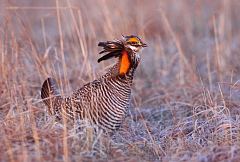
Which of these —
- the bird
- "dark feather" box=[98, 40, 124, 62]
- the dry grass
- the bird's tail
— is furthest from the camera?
"dark feather" box=[98, 40, 124, 62]

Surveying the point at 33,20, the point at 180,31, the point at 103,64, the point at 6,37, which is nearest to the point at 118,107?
the point at 6,37

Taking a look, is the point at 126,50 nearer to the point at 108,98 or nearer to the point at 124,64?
the point at 124,64

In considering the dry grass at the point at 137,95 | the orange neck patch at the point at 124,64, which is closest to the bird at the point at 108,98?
the orange neck patch at the point at 124,64

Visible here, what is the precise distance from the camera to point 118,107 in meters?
4.93

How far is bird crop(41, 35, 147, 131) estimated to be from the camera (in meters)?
4.90

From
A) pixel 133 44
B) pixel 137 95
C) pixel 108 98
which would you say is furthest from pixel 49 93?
pixel 137 95

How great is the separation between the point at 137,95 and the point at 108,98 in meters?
1.86

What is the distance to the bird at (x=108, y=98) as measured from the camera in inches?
193

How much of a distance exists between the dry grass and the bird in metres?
0.14

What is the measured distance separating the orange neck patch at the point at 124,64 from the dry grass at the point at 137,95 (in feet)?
1.49

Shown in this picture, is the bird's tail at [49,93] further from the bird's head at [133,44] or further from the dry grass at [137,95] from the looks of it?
the bird's head at [133,44]

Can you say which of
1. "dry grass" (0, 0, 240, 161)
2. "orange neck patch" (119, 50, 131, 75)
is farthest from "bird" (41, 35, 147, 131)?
"dry grass" (0, 0, 240, 161)

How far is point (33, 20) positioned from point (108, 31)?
476 centimetres

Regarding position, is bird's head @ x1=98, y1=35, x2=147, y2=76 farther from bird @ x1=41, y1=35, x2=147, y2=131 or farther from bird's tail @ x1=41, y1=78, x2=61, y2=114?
bird's tail @ x1=41, y1=78, x2=61, y2=114
